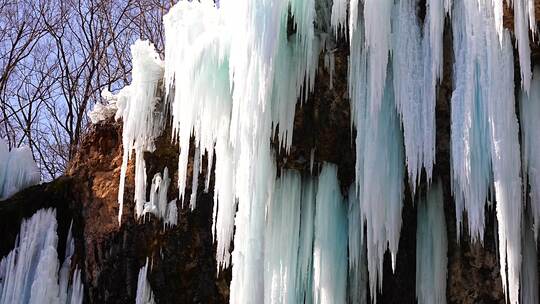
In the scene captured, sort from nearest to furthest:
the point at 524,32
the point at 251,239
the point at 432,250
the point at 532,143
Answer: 1. the point at 524,32
2. the point at 532,143
3. the point at 251,239
4. the point at 432,250

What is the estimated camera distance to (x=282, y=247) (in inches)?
227

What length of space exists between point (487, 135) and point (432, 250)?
4.01 feet

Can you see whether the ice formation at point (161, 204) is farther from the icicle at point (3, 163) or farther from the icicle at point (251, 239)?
the icicle at point (3, 163)

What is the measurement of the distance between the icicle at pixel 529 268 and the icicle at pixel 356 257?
1195 millimetres

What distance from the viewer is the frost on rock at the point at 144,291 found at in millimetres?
7246

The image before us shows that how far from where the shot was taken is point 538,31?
4.98m

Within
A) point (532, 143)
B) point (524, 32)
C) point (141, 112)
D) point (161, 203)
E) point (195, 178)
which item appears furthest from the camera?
point (161, 203)

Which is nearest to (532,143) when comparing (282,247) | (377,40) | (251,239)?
(377,40)

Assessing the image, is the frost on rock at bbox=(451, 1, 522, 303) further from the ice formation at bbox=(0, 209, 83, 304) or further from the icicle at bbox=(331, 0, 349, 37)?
the ice formation at bbox=(0, 209, 83, 304)

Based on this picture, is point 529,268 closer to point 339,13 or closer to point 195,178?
point 339,13

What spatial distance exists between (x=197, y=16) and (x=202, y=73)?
0.63 m

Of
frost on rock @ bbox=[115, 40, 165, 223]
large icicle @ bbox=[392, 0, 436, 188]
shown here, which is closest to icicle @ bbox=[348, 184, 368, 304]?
large icicle @ bbox=[392, 0, 436, 188]

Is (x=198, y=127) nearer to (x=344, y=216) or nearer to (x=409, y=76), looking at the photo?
(x=344, y=216)

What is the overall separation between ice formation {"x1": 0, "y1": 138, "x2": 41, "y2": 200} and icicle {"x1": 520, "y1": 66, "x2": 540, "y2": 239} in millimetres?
6236
